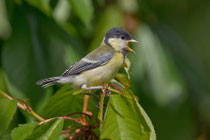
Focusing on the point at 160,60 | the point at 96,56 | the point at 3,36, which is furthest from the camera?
the point at 160,60

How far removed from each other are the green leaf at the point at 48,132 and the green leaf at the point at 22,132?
0.03 m

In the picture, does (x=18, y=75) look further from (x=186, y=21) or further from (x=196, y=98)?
(x=186, y=21)

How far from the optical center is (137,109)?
1.62 meters

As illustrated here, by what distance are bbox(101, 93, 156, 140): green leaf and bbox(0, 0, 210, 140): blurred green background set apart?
2.86 ft

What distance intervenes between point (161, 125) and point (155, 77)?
25.1 inches

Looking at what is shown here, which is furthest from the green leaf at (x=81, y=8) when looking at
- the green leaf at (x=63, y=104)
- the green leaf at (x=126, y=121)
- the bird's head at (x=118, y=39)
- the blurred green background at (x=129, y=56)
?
the green leaf at (x=126, y=121)

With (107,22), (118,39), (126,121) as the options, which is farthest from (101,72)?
(107,22)

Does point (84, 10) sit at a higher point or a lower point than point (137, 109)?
higher

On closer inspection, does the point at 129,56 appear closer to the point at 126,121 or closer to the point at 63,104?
the point at 63,104

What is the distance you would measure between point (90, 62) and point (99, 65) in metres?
0.06

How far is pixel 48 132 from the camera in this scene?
→ 1.63 meters

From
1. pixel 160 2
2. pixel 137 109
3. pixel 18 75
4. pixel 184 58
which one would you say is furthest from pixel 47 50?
pixel 160 2

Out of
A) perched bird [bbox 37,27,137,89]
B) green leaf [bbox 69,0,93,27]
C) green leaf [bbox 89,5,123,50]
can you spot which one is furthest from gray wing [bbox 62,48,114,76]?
green leaf [bbox 89,5,123,50]

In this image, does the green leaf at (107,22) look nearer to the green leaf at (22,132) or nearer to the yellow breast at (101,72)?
the yellow breast at (101,72)
